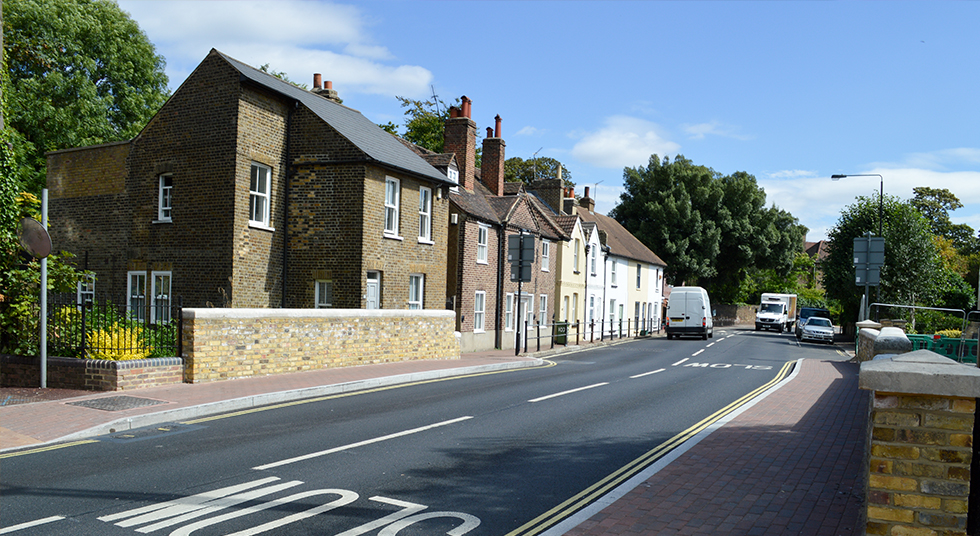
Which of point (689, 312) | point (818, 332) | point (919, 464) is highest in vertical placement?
point (919, 464)

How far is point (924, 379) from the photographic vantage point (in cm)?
379

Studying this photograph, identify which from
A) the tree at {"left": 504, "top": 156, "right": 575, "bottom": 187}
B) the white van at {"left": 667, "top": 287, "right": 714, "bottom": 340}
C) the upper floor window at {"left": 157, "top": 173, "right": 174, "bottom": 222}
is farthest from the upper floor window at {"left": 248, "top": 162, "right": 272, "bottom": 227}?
the tree at {"left": 504, "top": 156, "right": 575, "bottom": 187}

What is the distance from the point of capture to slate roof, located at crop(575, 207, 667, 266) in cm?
4541

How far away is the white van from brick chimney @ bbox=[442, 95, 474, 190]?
1568cm

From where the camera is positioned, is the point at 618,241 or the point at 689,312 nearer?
the point at 689,312

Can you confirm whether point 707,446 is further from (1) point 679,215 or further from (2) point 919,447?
(1) point 679,215

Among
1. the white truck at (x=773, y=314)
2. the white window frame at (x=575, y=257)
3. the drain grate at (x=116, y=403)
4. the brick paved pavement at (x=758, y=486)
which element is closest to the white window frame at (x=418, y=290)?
the drain grate at (x=116, y=403)

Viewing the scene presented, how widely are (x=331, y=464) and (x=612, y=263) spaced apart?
38.3 meters

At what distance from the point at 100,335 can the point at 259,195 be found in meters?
8.88

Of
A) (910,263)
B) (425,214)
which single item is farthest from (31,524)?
(910,263)

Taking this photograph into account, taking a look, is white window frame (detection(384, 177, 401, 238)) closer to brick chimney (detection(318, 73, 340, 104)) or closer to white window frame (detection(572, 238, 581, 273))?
brick chimney (detection(318, 73, 340, 104))

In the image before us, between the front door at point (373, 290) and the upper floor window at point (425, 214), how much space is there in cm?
263

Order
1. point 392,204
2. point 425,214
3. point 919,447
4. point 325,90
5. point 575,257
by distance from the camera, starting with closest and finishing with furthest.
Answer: point 919,447 < point 392,204 < point 425,214 < point 325,90 < point 575,257

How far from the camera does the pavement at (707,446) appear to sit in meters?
5.80
